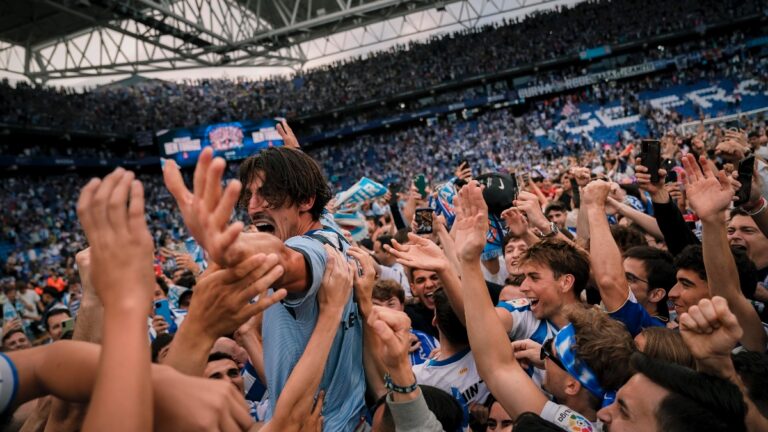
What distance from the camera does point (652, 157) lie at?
13.0 feet

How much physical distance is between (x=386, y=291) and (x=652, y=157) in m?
2.48

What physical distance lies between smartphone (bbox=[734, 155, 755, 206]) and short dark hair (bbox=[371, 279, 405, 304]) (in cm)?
256

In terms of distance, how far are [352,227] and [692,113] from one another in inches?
1217

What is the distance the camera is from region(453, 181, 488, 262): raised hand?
232 cm

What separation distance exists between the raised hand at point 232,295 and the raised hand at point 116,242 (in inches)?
10.1

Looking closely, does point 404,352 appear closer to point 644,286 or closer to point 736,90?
point 644,286

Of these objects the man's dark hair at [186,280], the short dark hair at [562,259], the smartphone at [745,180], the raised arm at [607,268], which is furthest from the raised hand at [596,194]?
the man's dark hair at [186,280]

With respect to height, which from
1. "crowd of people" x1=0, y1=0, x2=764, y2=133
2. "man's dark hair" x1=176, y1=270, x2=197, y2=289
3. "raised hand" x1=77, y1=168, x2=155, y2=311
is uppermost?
"crowd of people" x1=0, y1=0, x2=764, y2=133

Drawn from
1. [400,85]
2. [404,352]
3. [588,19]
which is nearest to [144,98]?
[400,85]

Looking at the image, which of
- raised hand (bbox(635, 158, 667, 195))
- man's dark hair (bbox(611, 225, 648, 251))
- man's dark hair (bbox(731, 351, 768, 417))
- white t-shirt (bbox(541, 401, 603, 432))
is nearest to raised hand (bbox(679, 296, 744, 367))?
man's dark hair (bbox(731, 351, 768, 417))

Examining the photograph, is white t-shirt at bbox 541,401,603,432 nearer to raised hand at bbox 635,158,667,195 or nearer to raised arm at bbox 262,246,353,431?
raised arm at bbox 262,246,353,431

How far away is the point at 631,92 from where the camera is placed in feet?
106

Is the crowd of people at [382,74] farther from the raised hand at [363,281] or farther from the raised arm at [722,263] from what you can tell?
the raised arm at [722,263]

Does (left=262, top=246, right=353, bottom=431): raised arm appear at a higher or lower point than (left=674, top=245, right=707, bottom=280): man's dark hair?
higher
